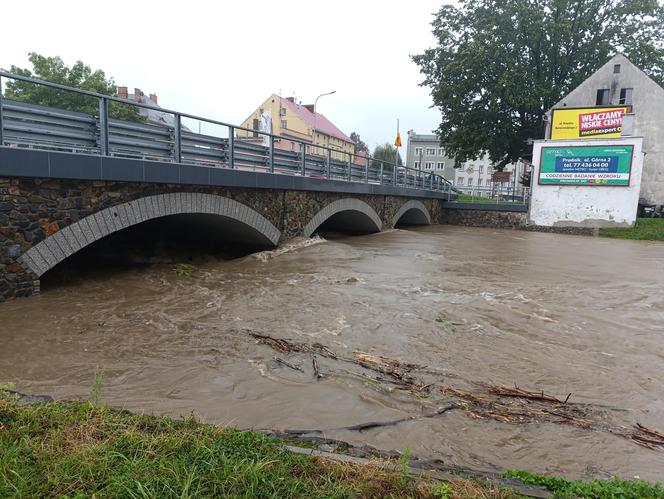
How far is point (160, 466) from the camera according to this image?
8.20 feet

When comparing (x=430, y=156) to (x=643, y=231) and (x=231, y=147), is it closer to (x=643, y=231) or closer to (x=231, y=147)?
(x=643, y=231)

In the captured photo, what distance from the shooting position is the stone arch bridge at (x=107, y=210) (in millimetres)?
6488

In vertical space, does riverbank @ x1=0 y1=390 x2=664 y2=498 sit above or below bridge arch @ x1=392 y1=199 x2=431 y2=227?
below

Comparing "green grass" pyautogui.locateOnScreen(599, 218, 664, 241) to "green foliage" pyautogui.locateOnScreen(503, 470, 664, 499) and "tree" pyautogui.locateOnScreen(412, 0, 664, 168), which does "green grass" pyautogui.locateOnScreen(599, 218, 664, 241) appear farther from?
"green foliage" pyautogui.locateOnScreen(503, 470, 664, 499)

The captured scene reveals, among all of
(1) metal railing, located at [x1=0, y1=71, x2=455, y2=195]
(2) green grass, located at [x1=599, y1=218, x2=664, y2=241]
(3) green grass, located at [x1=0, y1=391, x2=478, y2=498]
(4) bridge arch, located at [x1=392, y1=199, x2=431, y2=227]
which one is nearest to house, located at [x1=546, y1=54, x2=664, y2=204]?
(2) green grass, located at [x1=599, y1=218, x2=664, y2=241]

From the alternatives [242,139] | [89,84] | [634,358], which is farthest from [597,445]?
[89,84]

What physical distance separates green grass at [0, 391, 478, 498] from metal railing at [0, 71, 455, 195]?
4855 mm

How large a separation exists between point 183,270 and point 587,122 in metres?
22.8

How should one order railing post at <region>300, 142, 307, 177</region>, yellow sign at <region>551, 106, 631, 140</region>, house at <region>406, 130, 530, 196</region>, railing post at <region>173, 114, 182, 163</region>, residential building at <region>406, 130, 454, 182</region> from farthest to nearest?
residential building at <region>406, 130, 454, 182</region> → house at <region>406, 130, 530, 196</region> → yellow sign at <region>551, 106, 631, 140</region> → railing post at <region>300, 142, 307, 177</region> → railing post at <region>173, 114, 182, 163</region>

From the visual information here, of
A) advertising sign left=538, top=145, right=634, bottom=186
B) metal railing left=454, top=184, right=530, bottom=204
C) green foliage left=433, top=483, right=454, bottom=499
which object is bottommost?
green foliage left=433, top=483, right=454, bottom=499

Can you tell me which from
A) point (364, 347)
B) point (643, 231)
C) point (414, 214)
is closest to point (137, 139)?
point (364, 347)

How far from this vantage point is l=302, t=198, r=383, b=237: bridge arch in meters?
14.4

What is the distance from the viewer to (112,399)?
13.4ft

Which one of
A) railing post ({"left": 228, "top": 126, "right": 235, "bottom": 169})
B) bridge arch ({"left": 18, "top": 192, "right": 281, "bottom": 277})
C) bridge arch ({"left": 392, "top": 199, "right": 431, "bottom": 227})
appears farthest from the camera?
bridge arch ({"left": 392, "top": 199, "right": 431, "bottom": 227})
